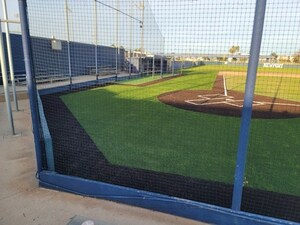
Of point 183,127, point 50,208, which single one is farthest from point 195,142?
point 50,208

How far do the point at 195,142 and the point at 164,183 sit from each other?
2.06 metres

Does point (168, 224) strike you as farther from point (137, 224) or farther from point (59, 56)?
point (59, 56)

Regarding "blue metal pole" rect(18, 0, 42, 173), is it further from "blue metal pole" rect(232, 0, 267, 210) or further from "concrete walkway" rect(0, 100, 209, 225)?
"blue metal pole" rect(232, 0, 267, 210)

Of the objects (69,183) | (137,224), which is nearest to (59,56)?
(69,183)

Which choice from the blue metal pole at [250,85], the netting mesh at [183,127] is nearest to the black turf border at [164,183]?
the netting mesh at [183,127]

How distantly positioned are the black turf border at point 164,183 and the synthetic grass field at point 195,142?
0.63 ft

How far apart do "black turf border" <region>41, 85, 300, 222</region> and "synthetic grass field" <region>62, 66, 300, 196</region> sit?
0.19m

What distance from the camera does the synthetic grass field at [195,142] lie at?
158 inches

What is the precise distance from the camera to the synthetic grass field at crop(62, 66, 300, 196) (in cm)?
402

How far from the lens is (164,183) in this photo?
143 inches

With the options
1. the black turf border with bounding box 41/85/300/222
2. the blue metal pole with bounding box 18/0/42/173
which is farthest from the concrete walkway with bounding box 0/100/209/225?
the black turf border with bounding box 41/85/300/222

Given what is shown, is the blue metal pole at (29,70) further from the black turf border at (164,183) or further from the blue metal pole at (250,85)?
the blue metal pole at (250,85)

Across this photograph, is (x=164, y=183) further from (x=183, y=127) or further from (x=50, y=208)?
(x=183, y=127)

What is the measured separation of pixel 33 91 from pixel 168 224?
92.6 inches
